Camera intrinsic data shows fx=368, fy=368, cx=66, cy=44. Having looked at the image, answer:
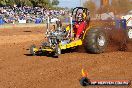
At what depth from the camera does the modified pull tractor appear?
13.2 m

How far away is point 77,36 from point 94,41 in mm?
677

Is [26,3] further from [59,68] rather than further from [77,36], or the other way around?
[59,68]

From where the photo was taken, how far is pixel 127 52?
44.2 feet

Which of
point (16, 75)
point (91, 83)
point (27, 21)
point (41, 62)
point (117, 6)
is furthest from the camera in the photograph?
point (27, 21)

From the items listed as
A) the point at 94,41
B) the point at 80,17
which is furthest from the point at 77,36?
the point at 80,17

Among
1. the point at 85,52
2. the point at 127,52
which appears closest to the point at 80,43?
the point at 85,52

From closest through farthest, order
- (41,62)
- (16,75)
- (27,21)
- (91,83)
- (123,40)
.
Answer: (91,83) < (16,75) < (41,62) < (123,40) < (27,21)

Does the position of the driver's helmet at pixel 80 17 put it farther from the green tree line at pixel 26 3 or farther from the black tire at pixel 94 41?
the green tree line at pixel 26 3

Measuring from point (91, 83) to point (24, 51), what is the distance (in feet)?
28.2

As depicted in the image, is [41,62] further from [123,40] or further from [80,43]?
[123,40]

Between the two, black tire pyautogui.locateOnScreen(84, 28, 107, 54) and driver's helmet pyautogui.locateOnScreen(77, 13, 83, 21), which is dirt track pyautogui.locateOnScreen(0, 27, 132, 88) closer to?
black tire pyautogui.locateOnScreen(84, 28, 107, 54)

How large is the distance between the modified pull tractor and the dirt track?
0.36 m

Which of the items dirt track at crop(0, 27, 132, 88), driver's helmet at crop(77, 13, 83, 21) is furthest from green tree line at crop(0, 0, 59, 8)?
dirt track at crop(0, 27, 132, 88)

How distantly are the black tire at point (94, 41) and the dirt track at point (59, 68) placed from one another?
272 mm
